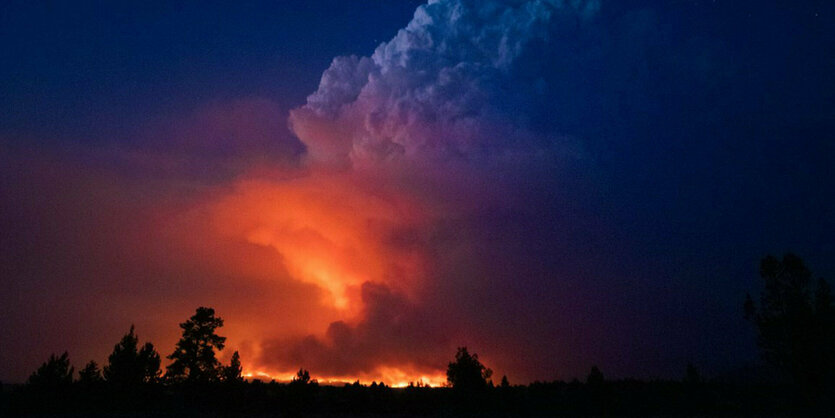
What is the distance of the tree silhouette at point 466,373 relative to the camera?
188ft

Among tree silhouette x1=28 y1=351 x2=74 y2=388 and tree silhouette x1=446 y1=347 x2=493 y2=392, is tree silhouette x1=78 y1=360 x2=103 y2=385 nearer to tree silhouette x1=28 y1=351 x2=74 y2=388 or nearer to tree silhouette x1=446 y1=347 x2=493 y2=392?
tree silhouette x1=28 y1=351 x2=74 y2=388

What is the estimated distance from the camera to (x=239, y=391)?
52469 mm

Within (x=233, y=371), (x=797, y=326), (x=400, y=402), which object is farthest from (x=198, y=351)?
(x=797, y=326)

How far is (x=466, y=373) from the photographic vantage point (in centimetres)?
5772

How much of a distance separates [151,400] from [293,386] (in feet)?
45.6

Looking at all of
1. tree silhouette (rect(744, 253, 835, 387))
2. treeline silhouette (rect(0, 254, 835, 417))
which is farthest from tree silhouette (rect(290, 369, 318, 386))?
tree silhouette (rect(744, 253, 835, 387))

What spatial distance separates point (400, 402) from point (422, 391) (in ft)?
23.1

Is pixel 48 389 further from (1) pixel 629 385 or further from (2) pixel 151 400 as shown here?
(1) pixel 629 385

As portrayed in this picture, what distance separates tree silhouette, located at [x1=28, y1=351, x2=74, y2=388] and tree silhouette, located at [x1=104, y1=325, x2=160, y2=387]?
5412 millimetres

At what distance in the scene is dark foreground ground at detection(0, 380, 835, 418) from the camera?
150ft

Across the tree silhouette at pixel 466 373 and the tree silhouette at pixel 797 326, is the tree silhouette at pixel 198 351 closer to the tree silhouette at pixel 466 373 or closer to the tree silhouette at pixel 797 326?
the tree silhouette at pixel 466 373

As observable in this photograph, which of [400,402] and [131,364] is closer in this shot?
[131,364]

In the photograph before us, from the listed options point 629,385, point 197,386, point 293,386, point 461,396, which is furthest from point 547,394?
point 197,386

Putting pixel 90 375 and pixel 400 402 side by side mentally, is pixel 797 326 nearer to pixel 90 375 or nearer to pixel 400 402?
pixel 400 402
